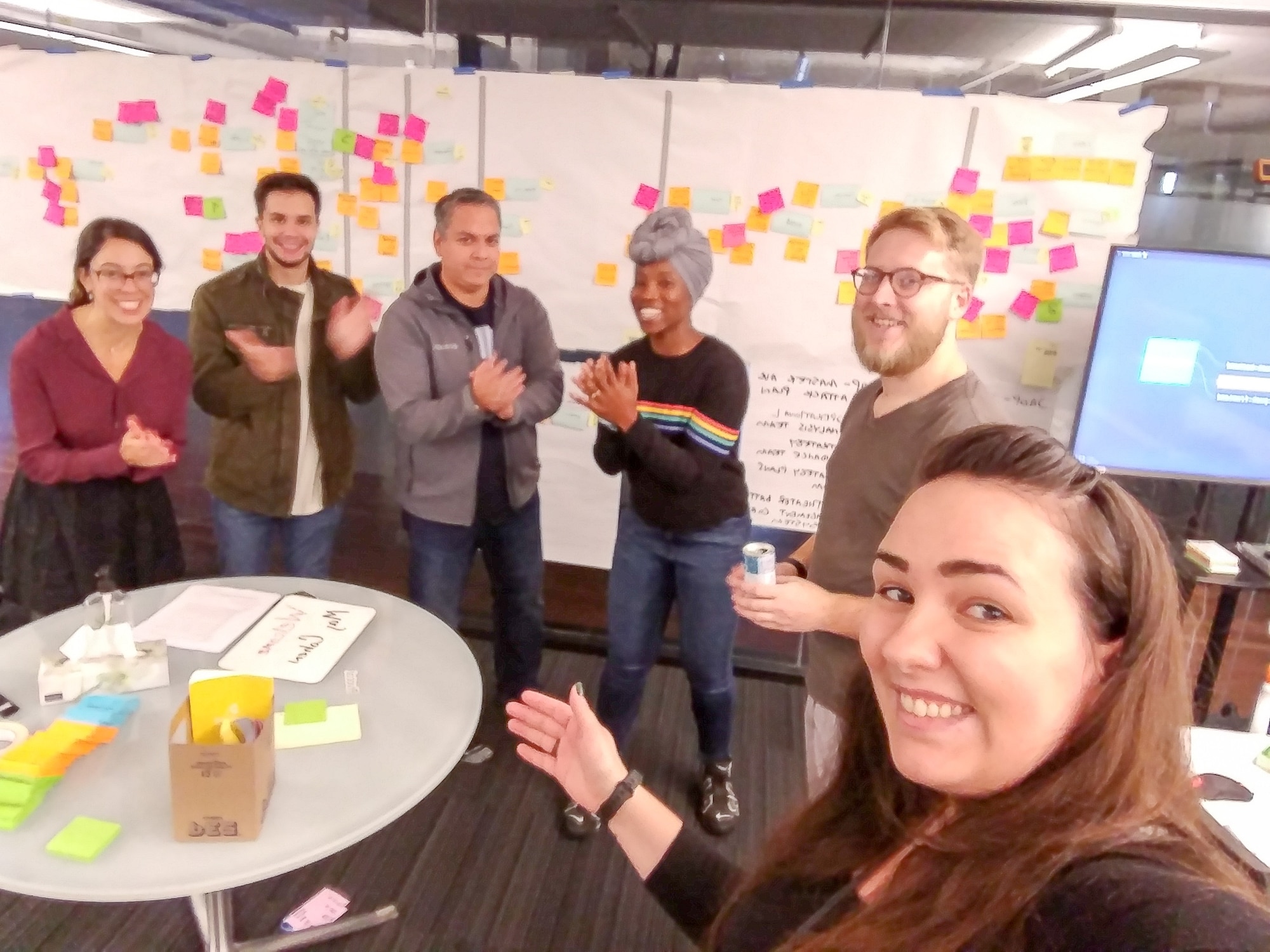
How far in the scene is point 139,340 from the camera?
2100 mm

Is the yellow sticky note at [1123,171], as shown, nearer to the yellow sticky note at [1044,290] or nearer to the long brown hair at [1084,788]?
the yellow sticky note at [1044,290]

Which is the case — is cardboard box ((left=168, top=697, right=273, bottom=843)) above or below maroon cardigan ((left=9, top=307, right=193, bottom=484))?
below

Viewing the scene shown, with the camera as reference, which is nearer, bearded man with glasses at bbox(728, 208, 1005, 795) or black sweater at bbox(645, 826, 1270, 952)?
black sweater at bbox(645, 826, 1270, 952)

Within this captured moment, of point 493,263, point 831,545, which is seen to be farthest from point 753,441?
point 831,545

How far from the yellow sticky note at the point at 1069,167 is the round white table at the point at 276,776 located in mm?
2083

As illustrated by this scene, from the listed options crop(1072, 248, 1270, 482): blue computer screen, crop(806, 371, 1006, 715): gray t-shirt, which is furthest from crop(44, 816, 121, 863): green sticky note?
crop(1072, 248, 1270, 482): blue computer screen

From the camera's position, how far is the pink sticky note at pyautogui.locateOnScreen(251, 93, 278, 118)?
2.70 m

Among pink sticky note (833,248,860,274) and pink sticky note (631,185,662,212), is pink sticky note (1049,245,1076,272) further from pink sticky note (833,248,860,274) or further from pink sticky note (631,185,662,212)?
pink sticky note (631,185,662,212)

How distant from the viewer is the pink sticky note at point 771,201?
2.50 metres

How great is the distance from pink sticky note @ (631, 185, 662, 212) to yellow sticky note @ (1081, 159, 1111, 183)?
3.99ft

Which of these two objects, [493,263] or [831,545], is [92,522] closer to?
[493,263]

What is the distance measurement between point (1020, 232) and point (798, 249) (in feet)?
2.08

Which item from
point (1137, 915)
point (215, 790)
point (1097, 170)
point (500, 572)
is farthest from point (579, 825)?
point (1097, 170)

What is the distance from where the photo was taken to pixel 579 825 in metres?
2.12
